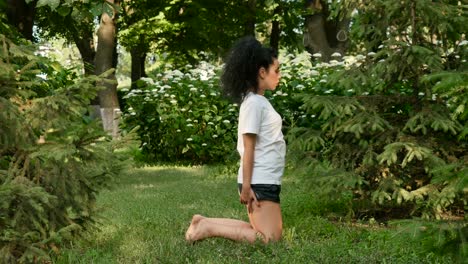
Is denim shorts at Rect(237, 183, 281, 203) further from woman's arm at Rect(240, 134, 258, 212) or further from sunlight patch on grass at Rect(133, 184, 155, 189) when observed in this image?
sunlight patch on grass at Rect(133, 184, 155, 189)

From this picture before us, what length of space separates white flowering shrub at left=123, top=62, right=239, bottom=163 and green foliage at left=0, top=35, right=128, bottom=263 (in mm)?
8877

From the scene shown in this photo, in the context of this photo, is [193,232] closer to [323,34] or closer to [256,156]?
[256,156]

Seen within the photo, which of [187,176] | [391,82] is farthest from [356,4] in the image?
[187,176]

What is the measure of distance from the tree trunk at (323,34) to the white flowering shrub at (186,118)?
8.24 m

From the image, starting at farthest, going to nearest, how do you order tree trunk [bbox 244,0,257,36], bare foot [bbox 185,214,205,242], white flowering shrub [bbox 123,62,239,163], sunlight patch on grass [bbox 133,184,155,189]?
tree trunk [bbox 244,0,257,36]
white flowering shrub [bbox 123,62,239,163]
sunlight patch on grass [bbox 133,184,155,189]
bare foot [bbox 185,214,205,242]

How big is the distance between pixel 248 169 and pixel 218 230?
22.5 inches

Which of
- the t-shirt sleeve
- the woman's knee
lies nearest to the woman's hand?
the woman's knee

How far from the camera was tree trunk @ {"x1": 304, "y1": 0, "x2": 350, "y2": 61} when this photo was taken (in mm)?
22812

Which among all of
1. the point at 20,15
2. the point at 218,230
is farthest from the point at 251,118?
A: the point at 20,15

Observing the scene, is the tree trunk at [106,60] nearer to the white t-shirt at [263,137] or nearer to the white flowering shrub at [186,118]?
the white flowering shrub at [186,118]

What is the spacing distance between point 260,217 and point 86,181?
1461 mm

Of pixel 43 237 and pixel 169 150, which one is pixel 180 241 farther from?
pixel 169 150

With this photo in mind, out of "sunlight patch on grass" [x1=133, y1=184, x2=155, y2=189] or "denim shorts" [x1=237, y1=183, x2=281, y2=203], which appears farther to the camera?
"sunlight patch on grass" [x1=133, y1=184, x2=155, y2=189]

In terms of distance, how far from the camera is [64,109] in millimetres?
5105
